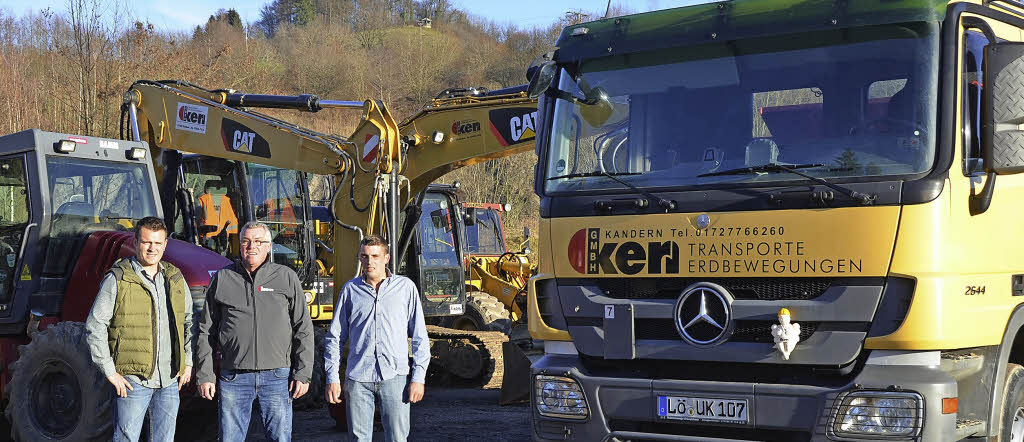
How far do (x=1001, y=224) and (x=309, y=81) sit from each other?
5233cm

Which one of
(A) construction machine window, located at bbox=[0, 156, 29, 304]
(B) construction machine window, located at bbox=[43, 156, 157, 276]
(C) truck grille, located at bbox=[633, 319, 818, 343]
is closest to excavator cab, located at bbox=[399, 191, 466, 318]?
(B) construction machine window, located at bbox=[43, 156, 157, 276]

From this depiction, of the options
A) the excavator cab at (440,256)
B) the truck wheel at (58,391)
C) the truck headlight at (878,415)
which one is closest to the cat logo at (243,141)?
the truck wheel at (58,391)

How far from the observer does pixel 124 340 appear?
251 inches

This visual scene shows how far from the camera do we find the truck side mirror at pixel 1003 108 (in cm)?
527

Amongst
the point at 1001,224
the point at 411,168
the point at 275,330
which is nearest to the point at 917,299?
the point at 1001,224

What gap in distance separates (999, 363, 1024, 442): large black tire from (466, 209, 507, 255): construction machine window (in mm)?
13599

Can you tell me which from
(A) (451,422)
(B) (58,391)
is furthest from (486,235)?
(B) (58,391)

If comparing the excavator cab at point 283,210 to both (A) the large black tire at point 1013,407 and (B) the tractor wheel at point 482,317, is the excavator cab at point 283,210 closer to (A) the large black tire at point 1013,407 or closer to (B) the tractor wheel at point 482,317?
(B) the tractor wheel at point 482,317

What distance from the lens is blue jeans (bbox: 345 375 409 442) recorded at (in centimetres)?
626

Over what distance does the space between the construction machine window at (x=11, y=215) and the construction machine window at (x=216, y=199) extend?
3.18 metres

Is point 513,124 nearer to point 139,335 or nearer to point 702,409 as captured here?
point 139,335

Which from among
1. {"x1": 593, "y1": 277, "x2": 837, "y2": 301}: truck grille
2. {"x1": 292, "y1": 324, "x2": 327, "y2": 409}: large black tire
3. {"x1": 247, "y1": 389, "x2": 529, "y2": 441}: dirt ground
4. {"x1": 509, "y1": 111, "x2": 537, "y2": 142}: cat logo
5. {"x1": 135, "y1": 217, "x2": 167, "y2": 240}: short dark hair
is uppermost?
{"x1": 509, "y1": 111, "x2": 537, "y2": 142}: cat logo

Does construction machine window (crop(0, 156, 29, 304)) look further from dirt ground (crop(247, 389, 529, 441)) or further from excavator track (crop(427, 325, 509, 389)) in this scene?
excavator track (crop(427, 325, 509, 389))

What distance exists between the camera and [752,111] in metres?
5.97
